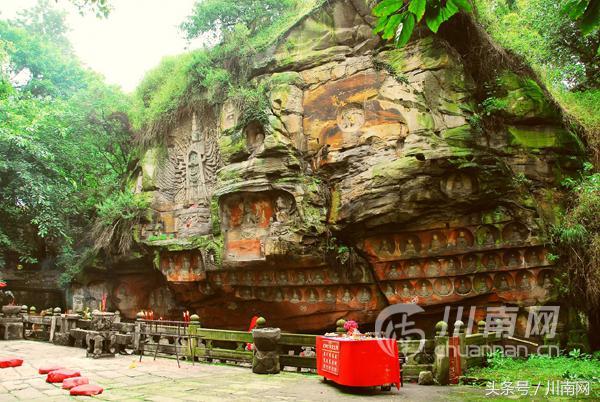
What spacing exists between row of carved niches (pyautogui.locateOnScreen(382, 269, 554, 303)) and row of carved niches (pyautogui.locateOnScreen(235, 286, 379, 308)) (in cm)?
62

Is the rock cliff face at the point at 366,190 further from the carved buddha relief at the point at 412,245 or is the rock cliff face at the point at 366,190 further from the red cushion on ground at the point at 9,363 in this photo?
the red cushion on ground at the point at 9,363

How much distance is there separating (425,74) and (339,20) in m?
3.13

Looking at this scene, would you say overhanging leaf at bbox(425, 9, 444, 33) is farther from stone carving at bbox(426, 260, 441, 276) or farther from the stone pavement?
stone carving at bbox(426, 260, 441, 276)

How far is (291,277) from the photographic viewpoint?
38.6 feet

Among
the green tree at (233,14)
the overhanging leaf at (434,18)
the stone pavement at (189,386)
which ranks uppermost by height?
the green tree at (233,14)

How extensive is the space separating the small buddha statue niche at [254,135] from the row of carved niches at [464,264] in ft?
15.5

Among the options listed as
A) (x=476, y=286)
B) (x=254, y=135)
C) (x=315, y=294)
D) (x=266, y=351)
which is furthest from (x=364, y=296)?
(x=254, y=135)

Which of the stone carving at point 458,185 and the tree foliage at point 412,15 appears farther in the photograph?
the stone carving at point 458,185

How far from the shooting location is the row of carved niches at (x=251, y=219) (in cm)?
1153

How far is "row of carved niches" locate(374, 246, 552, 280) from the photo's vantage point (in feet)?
31.4

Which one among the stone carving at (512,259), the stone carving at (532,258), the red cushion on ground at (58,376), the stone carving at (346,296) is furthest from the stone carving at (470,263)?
the red cushion on ground at (58,376)

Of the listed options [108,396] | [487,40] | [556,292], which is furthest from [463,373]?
[487,40]

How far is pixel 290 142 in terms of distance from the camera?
1169cm

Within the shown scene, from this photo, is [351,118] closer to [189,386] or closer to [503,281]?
[503,281]
